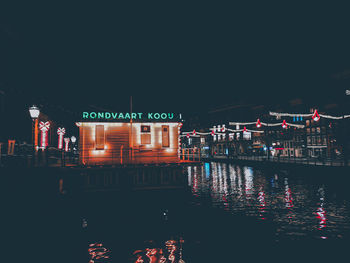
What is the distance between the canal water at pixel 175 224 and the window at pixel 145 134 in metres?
3.77

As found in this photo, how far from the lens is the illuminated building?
687 inches

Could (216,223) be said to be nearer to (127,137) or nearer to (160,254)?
(160,254)

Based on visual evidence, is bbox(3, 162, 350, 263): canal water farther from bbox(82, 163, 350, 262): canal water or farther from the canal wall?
the canal wall

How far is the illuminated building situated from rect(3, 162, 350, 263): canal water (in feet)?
8.37

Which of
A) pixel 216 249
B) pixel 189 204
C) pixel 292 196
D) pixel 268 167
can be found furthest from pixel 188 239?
pixel 268 167

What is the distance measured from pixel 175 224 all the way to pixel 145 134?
913 cm

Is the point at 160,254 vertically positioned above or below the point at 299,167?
below

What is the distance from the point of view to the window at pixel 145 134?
18.3 m

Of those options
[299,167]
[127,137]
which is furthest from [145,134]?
[299,167]

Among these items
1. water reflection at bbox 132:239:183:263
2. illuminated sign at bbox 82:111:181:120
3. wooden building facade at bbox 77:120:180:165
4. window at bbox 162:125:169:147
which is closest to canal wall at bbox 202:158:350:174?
wooden building facade at bbox 77:120:180:165

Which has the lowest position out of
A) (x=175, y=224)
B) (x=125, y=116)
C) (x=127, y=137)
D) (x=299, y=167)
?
(x=175, y=224)

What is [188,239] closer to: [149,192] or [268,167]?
[149,192]

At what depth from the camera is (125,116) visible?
1764cm

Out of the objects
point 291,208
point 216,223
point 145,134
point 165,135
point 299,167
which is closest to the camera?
point 216,223
